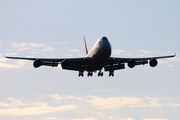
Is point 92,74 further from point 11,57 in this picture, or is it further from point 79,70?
point 11,57

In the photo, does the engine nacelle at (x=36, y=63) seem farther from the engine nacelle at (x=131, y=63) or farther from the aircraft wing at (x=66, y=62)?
the engine nacelle at (x=131, y=63)

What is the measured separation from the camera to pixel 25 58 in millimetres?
56625

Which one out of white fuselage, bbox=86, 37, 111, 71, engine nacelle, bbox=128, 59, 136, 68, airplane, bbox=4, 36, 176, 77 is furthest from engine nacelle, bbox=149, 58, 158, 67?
white fuselage, bbox=86, 37, 111, 71

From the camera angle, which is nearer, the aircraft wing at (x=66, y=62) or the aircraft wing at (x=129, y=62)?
the aircraft wing at (x=66, y=62)

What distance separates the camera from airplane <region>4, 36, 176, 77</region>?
2120 inches

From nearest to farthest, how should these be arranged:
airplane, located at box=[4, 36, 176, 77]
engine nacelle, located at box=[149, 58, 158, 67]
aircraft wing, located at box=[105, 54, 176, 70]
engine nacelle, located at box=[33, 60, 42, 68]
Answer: airplane, located at box=[4, 36, 176, 77] → engine nacelle, located at box=[33, 60, 42, 68] → engine nacelle, located at box=[149, 58, 158, 67] → aircraft wing, located at box=[105, 54, 176, 70]

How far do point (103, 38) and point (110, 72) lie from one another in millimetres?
11620

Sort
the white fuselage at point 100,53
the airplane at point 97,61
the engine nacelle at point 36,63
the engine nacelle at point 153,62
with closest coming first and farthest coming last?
the white fuselage at point 100,53, the airplane at point 97,61, the engine nacelle at point 36,63, the engine nacelle at point 153,62

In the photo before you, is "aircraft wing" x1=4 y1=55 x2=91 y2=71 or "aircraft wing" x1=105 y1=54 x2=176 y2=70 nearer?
"aircraft wing" x1=4 y1=55 x2=91 y2=71

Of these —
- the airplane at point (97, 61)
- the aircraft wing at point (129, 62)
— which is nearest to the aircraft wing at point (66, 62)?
the airplane at point (97, 61)

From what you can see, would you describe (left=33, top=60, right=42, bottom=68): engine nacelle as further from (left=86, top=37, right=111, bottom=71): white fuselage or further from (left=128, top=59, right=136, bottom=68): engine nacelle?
(left=128, top=59, right=136, bottom=68): engine nacelle

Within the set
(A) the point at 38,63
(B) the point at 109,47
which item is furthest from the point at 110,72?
(A) the point at 38,63

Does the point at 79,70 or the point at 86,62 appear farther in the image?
the point at 79,70

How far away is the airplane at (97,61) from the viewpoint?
5384 centimetres
